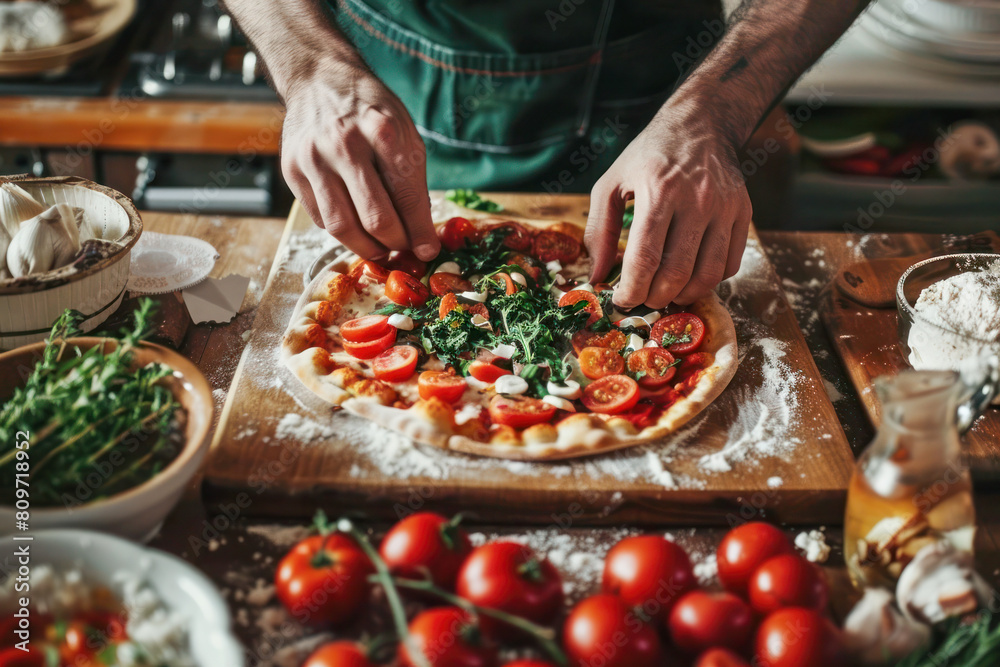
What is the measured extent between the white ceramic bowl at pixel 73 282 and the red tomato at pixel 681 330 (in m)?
1.22

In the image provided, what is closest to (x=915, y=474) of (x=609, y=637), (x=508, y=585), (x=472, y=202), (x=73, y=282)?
(x=609, y=637)

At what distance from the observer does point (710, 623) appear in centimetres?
113

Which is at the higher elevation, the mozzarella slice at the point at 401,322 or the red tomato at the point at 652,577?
the red tomato at the point at 652,577

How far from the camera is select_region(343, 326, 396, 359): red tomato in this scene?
1.76 meters

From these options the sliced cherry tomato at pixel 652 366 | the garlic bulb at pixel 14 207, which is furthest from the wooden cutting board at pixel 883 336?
the garlic bulb at pixel 14 207

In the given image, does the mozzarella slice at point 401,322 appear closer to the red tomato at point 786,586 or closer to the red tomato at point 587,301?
the red tomato at point 587,301

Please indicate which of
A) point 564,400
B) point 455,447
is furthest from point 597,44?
point 455,447

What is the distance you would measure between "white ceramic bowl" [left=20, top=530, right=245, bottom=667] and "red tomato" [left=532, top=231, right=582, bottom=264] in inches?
51.2

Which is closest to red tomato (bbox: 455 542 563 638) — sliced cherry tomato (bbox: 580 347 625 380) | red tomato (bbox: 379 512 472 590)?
red tomato (bbox: 379 512 472 590)

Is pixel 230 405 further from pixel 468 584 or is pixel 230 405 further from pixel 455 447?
pixel 468 584

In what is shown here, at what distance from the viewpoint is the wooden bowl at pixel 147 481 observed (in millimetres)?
1164

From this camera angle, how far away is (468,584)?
115 centimetres

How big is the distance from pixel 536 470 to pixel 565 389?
229 mm

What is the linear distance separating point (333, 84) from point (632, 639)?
4.53 feet
